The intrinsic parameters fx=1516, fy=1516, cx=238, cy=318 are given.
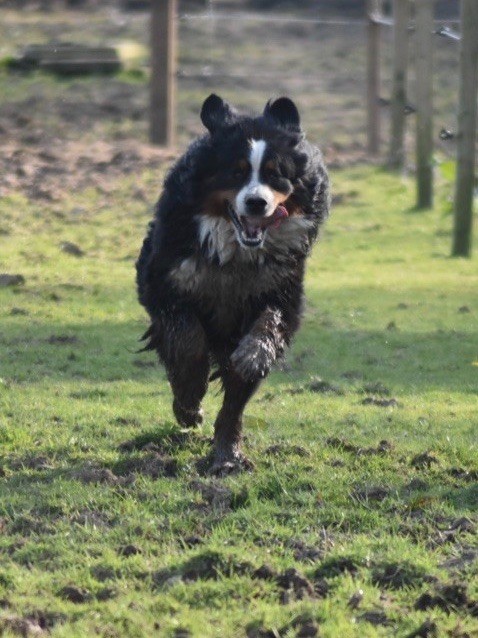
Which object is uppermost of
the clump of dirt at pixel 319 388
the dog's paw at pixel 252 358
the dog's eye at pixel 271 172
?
the dog's eye at pixel 271 172

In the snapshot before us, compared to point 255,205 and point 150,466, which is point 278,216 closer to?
point 255,205

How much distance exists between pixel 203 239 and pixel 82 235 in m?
8.03

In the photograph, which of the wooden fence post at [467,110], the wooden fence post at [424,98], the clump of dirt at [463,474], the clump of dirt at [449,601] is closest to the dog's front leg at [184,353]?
the clump of dirt at [463,474]

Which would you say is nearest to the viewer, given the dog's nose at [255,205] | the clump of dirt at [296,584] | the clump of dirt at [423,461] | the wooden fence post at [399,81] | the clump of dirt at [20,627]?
the clump of dirt at [20,627]

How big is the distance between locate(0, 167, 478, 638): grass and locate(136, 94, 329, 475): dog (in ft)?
1.45

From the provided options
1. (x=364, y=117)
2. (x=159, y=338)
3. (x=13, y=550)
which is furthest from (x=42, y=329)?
(x=364, y=117)

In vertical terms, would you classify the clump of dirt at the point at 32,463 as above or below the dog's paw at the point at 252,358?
below

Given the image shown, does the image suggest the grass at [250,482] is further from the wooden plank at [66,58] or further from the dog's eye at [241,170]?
the wooden plank at [66,58]

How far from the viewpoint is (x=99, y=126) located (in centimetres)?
2200

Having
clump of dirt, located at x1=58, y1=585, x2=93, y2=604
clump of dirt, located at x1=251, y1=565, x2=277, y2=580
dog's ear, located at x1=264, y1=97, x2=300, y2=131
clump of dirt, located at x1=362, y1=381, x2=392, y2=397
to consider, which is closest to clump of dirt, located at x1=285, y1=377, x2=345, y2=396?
clump of dirt, located at x1=362, y1=381, x2=392, y2=397

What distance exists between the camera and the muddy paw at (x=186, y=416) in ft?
26.2

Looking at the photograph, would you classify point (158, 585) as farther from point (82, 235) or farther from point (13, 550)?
point (82, 235)

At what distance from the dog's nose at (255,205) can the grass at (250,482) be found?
1.23 metres

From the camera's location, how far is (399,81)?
66.4 feet
